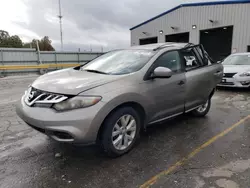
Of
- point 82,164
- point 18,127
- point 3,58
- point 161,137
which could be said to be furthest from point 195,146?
point 3,58

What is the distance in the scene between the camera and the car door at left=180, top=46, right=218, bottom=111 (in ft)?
12.8

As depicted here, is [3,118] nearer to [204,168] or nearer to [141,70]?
[141,70]

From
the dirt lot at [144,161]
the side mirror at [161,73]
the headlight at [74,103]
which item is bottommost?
the dirt lot at [144,161]

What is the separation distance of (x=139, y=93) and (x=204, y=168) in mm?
1319

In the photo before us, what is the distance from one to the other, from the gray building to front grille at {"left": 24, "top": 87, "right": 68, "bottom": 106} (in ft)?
53.3

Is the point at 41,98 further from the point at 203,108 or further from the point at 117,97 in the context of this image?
the point at 203,108

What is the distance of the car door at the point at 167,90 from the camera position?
3.27 meters

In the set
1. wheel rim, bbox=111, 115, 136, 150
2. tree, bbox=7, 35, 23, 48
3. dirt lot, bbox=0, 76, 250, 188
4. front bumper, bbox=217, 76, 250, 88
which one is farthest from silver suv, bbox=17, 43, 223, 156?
tree, bbox=7, 35, 23, 48

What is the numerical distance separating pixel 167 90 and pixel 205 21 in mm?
16302

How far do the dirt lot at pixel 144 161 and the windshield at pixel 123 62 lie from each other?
4.07ft

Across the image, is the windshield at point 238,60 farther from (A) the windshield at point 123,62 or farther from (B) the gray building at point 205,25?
(B) the gray building at point 205,25

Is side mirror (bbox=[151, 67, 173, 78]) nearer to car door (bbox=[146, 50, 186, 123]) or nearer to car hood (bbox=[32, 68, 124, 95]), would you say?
car door (bbox=[146, 50, 186, 123])

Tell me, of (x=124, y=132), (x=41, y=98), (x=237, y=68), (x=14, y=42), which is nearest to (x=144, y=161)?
(x=124, y=132)

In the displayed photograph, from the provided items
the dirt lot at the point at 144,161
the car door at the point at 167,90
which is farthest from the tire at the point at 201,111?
the car door at the point at 167,90
